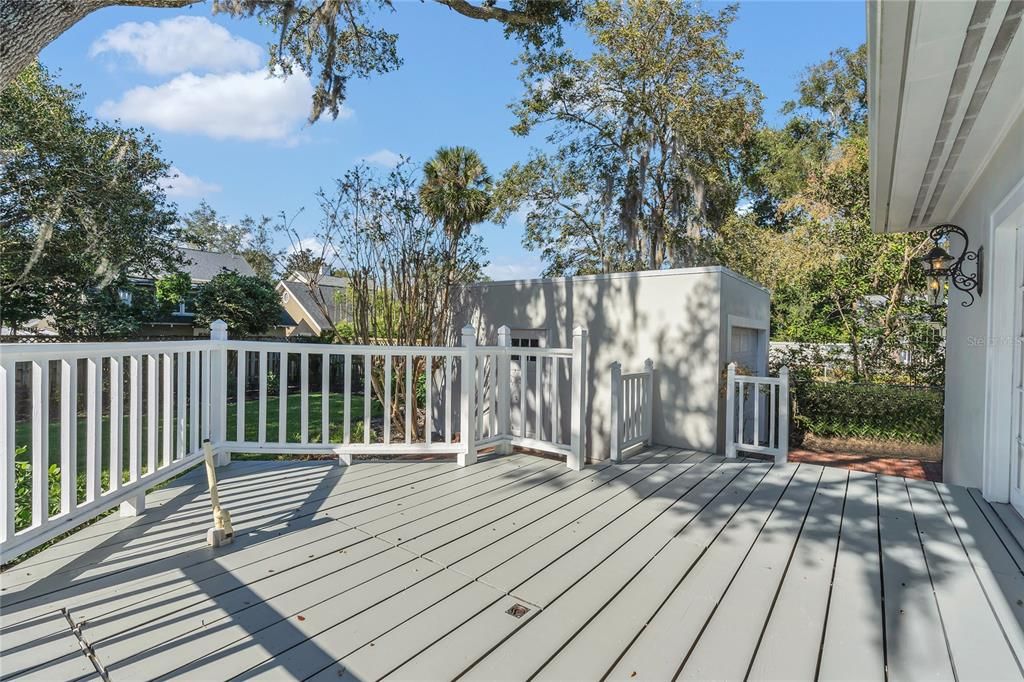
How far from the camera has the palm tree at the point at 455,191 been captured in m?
6.21

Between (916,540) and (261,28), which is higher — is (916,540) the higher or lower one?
the lower one

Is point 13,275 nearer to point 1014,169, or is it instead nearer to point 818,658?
point 818,658

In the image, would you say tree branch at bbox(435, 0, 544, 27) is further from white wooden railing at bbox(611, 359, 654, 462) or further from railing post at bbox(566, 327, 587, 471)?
white wooden railing at bbox(611, 359, 654, 462)

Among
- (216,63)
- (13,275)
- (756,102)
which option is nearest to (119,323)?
(13,275)

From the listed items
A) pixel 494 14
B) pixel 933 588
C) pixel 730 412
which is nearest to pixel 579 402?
pixel 730 412

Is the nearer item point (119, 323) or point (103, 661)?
point (103, 661)

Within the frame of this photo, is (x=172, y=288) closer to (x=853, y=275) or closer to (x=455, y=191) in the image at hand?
(x=455, y=191)

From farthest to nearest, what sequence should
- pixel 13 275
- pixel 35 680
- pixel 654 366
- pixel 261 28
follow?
1. pixel 13 275
2. pixel 261 28
3. pixel 654 366
4. pixel 35 680

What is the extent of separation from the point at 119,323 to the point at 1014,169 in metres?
13.8

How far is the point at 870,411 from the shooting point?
637 centimetres

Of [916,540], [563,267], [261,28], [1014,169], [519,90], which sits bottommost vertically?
[916,540]

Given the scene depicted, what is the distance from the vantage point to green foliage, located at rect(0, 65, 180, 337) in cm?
812

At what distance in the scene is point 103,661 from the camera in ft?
4.69

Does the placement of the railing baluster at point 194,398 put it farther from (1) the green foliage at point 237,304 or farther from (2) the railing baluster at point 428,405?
(1) the green foliage at point 237,304
